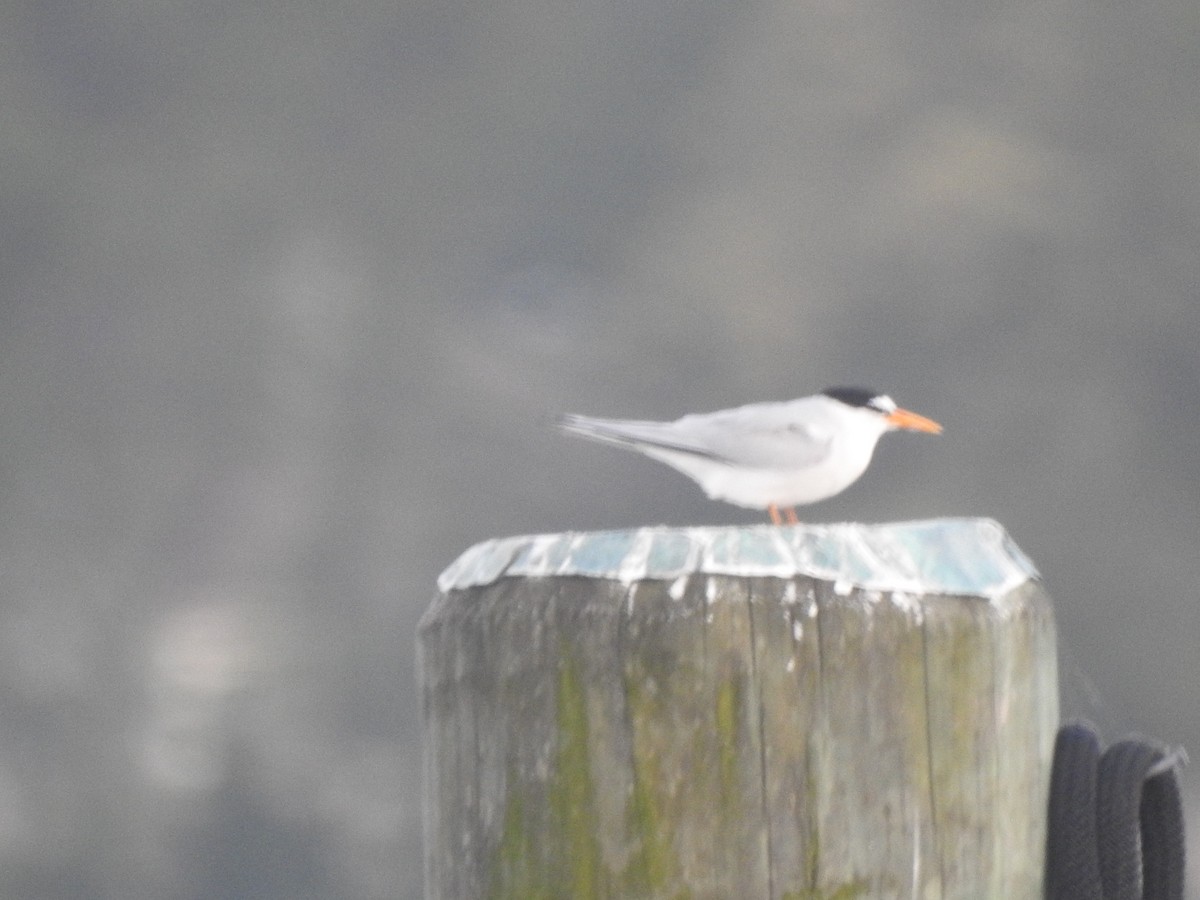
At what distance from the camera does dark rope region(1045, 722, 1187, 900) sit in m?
2.29

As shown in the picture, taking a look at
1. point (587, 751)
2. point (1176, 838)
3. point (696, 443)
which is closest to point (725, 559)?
point (587, 751)

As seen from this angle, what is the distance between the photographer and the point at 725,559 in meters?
2.04

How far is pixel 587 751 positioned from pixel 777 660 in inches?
11.5

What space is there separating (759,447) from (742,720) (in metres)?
1.71

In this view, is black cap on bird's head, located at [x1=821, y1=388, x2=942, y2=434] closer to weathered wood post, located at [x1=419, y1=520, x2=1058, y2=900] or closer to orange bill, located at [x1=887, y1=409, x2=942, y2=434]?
orange bill, located at [x1=887, y1=409, x2=942, y2=434]

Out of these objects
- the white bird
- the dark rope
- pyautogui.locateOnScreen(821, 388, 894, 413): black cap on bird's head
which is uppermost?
pyautogui.locateOnScreen(821, 388, 894, 413): black cap on bird's head

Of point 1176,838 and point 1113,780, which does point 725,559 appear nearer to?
point 1113,780

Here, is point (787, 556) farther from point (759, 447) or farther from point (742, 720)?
point (759, 447)

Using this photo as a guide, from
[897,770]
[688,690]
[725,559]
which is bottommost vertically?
[897,770]

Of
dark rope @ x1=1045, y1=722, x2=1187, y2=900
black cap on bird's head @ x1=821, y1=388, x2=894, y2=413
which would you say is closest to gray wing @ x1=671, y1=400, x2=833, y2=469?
black cap on bird's head @ x1=821, y1=388, x2=894, y2=413

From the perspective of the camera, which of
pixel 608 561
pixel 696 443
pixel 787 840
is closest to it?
pixel 787 840

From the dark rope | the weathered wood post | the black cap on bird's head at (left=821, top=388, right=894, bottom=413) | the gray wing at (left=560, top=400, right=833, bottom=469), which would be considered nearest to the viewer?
the weathered wood post

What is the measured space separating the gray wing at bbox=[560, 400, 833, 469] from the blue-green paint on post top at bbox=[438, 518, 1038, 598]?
1.36m

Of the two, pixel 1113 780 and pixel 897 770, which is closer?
pixel 897 770
